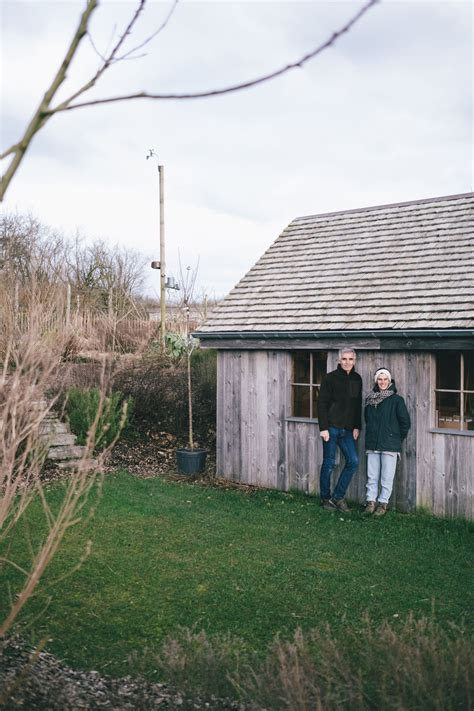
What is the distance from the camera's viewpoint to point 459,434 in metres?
9.00

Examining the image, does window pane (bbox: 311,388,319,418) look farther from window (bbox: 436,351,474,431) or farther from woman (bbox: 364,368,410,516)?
window (bbox: 436,351,474,431)

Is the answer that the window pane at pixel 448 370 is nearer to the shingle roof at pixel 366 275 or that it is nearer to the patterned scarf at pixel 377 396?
the shingle roof at pixel 366 275

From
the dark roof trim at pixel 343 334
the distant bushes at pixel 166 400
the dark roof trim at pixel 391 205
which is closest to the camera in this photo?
the dark roof trim at pixel 343 334


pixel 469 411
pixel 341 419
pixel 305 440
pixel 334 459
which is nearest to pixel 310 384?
pixel 305 440

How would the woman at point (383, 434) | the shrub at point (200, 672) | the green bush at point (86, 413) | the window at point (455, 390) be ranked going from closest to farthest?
the shrub at point (200, 672), the window at point (455, 390), the woman at point (383, 434), the green bush at point (86, 413)

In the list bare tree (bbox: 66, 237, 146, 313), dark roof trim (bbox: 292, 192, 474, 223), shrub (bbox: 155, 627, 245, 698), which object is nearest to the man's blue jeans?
dark roof trim (bbox: 292, 192, 474, 223)

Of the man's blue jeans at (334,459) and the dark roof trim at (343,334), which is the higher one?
the dark roof trim at (343,334)

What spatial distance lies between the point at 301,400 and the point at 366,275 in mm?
2099

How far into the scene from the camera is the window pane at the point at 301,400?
10820 millimetres

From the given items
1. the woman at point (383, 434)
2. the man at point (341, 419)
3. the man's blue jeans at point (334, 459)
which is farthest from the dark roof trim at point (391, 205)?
the man's blue jeans at point (334, 459)

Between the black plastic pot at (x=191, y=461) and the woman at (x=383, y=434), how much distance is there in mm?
3470

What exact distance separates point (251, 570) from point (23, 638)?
245cm

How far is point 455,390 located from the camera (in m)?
9.12

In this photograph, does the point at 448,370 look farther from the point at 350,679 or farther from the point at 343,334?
the point at 350,679
